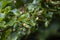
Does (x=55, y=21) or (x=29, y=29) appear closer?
(x=55, y=21)

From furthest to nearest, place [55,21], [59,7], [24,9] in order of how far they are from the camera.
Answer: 1. [24,9]
2. [59,7]
3. [55,21]

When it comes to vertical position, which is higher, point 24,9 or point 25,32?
point 24,9

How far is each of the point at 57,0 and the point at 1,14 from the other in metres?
0.39

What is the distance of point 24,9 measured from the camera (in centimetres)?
130

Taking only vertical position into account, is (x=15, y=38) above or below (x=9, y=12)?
below

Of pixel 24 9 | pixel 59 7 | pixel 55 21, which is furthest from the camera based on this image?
pixel 24 9

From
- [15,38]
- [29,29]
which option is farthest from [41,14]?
[15,38]

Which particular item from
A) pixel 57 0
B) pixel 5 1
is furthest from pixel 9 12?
pixel 57 0

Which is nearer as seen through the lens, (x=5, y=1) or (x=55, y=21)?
(x=55, y=21)

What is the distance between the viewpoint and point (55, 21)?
3.16 feet

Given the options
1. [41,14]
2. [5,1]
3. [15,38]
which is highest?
[5,1]

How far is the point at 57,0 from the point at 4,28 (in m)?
0.40

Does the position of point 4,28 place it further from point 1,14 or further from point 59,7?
point 59,7

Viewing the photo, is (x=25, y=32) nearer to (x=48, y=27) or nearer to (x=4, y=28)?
(x=4, y=28)
